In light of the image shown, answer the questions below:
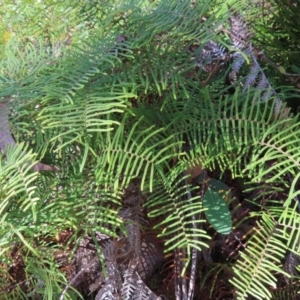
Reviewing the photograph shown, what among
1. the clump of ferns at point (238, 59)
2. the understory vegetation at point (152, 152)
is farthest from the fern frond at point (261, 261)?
the clump of ferns at point (238, 59)

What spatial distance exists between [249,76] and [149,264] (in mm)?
197

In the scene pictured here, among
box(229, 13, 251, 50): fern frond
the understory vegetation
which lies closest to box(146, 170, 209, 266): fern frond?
the understory vegetation

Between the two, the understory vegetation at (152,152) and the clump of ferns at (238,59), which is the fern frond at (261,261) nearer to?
the understory vegetation at (152,152)

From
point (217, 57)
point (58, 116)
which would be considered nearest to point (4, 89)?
point (58, 116)

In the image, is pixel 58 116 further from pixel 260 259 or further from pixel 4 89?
pixel 260 259

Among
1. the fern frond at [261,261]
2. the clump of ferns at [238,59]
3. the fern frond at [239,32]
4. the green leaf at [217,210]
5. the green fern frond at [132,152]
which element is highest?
the fern frond at [239,32]

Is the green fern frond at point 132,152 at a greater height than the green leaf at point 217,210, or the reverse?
the green fern frond at point 132,152

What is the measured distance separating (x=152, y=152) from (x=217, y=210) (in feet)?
0.28

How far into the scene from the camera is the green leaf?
33cm

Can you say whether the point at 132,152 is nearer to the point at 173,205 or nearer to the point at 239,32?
the point at 173,205

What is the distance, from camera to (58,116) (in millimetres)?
271

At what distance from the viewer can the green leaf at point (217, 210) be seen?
33 cm

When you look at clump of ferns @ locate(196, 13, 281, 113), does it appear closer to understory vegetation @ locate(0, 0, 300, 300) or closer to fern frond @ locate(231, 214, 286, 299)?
understory vegetation @ locate(0, 0, 300, 300)

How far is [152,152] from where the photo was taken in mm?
297
